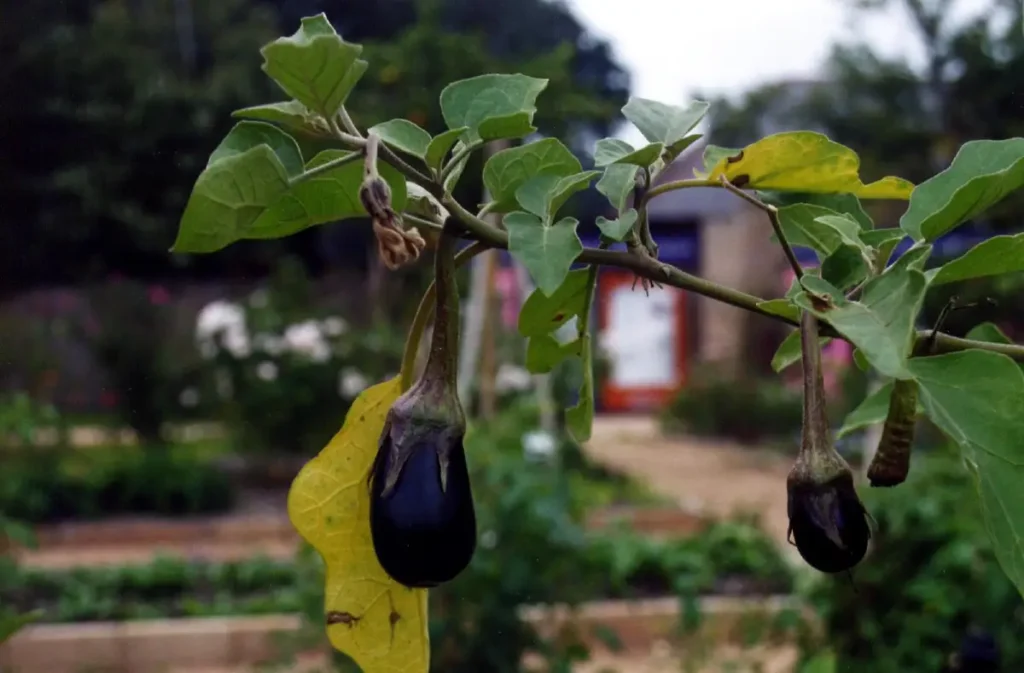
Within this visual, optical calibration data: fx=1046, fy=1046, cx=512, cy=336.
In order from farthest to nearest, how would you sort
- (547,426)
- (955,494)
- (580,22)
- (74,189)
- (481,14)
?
(74,189) → (481,14) → (580,22) → (547,426) → (955,494)

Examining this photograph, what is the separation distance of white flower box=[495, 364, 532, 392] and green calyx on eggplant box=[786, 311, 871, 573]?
455cm

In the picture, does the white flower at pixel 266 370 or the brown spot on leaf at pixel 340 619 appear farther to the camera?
the white flower at pixel 266 370

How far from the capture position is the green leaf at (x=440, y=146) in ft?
1.00

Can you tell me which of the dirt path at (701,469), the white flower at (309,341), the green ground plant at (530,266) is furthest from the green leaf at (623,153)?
the white flower at (309,341)

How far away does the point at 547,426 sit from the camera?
3561mm

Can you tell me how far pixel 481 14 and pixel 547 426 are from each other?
234 centimetres

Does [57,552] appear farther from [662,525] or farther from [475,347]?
[662,525]

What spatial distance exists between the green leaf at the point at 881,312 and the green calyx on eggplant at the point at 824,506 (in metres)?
0.04

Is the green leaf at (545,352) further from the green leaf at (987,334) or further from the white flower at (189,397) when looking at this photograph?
the white flower at (189,397)

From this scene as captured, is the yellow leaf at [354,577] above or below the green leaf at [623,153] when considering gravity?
below

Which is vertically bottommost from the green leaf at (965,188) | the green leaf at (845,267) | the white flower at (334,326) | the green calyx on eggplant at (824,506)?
the green calyx on eggplant at (824,506)

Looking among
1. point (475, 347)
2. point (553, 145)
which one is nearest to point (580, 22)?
point (475, 347)

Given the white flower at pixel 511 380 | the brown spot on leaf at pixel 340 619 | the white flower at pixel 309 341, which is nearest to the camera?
the brown spot on leaf at pixel 340 619

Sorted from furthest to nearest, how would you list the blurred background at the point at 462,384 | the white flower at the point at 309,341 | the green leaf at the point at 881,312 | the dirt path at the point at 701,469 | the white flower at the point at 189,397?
the white flower at the point at 189,397
the white flower at the point at 309,341
the dirt path at the point at 701,469
the blurred background at the point at 462,384
the green leaf at the point at 881,312
